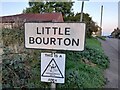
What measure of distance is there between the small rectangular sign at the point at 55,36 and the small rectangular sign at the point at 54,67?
0.09m

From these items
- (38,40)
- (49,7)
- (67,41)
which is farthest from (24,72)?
(49,7)

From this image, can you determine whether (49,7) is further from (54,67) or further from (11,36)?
(54,67)

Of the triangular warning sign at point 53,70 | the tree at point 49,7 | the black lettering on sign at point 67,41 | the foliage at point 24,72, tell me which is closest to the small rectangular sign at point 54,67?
the triangular warning sign at point 53,70

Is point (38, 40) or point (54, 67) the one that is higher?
point (38, 40)

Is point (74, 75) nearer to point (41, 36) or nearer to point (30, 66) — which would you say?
point (30, 66)

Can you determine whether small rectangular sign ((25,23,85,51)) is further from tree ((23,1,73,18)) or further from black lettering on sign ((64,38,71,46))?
tree ((23,1,73,18))

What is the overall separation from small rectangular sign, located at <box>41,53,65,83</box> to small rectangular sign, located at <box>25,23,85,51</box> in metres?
0.09

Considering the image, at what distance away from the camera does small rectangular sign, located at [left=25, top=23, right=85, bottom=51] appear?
205 cm

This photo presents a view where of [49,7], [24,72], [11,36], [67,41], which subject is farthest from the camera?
[49,7]

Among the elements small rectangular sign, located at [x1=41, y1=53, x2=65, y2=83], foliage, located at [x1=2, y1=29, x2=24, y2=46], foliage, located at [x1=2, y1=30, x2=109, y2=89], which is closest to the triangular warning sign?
small rectangular sign, located at [x1=41, y1=53, x2=65, y2=83]

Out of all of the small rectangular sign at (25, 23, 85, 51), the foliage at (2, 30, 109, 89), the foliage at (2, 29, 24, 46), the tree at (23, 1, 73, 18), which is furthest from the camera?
the tree at (23, 1, 73, 18)

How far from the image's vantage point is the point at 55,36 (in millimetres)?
2121

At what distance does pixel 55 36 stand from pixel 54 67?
297 millimetres

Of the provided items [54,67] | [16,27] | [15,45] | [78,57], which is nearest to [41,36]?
[54,67]
